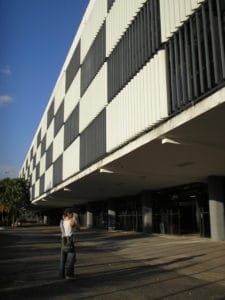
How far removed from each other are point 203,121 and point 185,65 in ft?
6.66

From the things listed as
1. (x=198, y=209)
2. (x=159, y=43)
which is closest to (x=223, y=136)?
(x=159, y=43)

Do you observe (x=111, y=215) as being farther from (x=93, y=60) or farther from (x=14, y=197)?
(x=14, y=197)

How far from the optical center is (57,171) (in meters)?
37.0

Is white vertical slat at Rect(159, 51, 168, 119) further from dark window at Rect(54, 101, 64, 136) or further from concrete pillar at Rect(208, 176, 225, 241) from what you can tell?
dark window at Rect(54, 101, 64, 136)

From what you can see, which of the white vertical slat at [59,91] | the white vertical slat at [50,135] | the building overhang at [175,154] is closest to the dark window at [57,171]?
the white vertical slat at [50,135]

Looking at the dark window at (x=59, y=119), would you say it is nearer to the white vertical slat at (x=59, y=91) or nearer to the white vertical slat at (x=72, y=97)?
the white vertical slat at (x=59, y=91)

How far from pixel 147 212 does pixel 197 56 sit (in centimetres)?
2045

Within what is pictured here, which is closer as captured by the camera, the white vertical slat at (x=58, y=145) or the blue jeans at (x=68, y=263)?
the blue jeans at (x=68, y=263)

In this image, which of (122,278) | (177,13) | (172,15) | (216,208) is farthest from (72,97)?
(122,278)

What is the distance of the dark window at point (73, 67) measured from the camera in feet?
97.8

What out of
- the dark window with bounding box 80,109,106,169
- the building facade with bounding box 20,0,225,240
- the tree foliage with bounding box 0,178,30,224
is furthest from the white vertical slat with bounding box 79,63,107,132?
the tree foliage with bounding box 0,178,30,224

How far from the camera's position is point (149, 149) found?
577 inches

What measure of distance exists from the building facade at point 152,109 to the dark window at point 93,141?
6cm

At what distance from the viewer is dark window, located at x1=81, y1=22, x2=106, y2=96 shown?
71.3 feet
